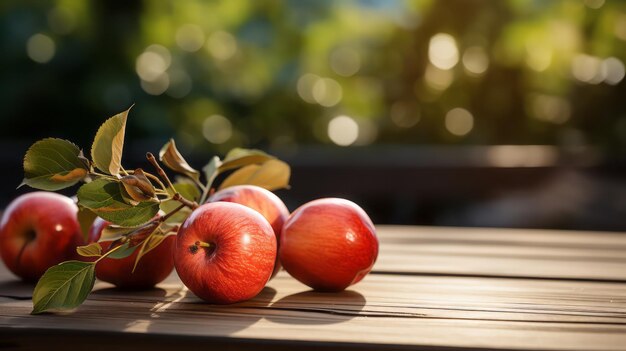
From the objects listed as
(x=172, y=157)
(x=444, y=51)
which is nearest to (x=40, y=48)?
(x=444, y=51)

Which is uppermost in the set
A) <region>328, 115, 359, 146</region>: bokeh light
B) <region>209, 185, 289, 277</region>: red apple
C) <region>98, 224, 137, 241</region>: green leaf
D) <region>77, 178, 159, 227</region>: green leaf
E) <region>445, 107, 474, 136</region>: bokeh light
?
<region>445, 107, 474, 136</region>: bokeh light

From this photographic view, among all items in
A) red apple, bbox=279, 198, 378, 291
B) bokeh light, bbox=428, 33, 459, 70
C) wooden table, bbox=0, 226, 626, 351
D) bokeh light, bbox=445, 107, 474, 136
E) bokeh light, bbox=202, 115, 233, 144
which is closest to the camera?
wooden table, bbox=0, 226, 626, 351

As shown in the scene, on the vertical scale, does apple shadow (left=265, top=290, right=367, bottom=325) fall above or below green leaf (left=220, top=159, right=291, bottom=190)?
below

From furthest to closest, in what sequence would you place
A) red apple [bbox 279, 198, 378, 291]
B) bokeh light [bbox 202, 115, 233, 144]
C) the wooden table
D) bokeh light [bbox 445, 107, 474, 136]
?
bokeh light [bbox 445, 107, 474, 136], bokeh light [bbox 202, 115, 233, 144], red apple [bbox 279, 198, 378, 291], the wooden table

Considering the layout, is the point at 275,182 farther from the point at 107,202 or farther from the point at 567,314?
the point at 567,314

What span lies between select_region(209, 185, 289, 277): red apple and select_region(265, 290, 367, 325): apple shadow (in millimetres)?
89

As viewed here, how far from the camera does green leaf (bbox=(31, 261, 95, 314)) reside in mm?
741

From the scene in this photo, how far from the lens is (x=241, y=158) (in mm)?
994

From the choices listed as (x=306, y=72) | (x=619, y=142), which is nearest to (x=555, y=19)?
(x=619, y=142)

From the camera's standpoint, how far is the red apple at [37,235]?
96 cm

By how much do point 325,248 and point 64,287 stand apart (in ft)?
0.96

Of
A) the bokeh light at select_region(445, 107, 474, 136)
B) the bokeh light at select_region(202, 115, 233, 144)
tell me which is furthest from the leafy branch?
the bokeh light at select_region(445, 107, 474, 136)

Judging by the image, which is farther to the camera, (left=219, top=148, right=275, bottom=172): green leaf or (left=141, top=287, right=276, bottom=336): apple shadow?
(left=219, top=148, right=275, bottom=172): green leaf

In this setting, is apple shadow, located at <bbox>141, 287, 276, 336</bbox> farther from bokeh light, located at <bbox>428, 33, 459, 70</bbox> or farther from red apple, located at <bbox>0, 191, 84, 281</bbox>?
bokeh light, located at <bbox>428, 33, 459, 70</bbox>
